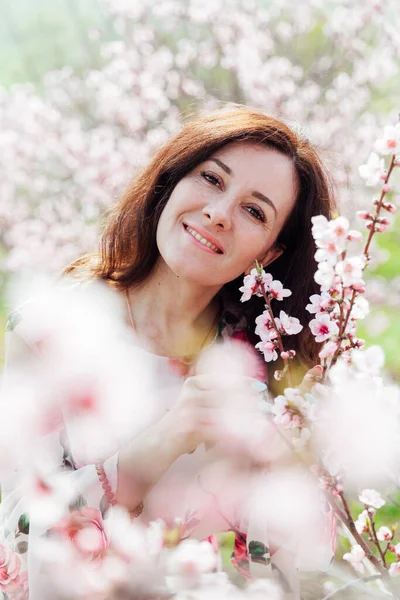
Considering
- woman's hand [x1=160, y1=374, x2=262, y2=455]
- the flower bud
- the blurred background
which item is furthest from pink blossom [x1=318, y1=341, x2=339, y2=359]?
the blurred background

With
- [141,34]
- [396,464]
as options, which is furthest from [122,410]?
[141,34]

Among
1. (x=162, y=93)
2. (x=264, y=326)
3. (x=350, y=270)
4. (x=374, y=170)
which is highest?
(x=374, y=170)

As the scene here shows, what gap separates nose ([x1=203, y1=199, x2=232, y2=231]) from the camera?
1435 millimetres

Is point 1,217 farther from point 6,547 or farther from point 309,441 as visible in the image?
point 309,441

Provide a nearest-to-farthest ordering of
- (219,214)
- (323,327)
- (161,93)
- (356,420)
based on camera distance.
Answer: (356,420) < (323,327) < (219,214) < (161,93)

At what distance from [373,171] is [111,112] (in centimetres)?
400

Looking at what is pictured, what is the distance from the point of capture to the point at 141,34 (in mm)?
5129

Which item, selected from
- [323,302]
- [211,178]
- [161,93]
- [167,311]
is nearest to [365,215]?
[323,302]

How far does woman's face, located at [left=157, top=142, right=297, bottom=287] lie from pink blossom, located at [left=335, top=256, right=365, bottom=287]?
1.67 ft

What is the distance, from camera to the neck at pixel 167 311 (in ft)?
5.68

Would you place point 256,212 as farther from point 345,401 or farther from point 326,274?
point 345,401

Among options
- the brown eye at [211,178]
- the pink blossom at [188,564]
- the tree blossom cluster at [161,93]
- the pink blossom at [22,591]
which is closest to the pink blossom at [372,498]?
the pink blossom at [188,564]

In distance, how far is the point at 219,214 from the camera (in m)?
1.43

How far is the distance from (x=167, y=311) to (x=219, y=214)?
1.36 ft
